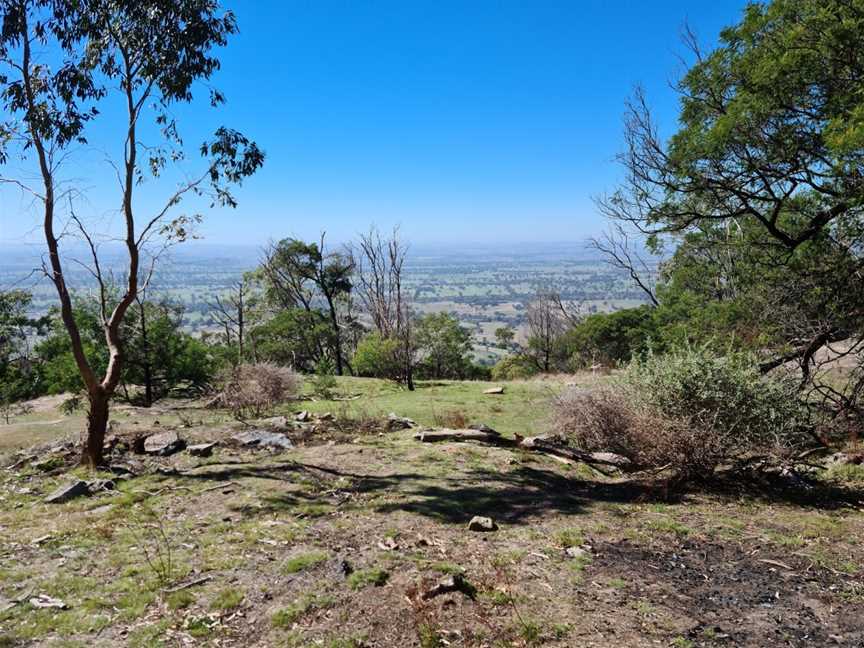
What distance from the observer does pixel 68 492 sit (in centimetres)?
681

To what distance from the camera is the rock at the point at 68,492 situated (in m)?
6.67

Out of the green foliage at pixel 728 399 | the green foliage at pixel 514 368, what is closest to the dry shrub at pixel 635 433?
the green foliage at pixel 728 399

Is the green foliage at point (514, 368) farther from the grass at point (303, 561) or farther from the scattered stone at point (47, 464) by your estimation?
the grass at point (303, 561)

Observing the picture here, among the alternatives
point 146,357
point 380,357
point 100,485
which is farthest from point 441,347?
point 100,485

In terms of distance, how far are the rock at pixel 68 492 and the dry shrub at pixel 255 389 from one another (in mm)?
5877

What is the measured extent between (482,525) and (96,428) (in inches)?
240

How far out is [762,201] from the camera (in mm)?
9484

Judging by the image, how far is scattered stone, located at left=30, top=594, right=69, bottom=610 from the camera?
4.03 metres

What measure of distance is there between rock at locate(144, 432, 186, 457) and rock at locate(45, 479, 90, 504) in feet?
6.05

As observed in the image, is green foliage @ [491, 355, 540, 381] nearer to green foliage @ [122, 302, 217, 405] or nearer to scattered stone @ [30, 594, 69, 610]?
green foliage @ [122, 302, 217, 405]

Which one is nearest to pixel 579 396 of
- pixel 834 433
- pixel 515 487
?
pixel 515 487

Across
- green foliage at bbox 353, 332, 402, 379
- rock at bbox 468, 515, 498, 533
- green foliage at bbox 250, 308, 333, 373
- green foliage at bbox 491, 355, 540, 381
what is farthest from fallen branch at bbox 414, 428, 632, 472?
green foliage at bbox 491, 355, 540, 381

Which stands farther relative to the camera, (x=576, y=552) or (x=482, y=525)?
(x=482, y=525)

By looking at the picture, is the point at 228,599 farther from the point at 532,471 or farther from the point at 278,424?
the point at 278,424
